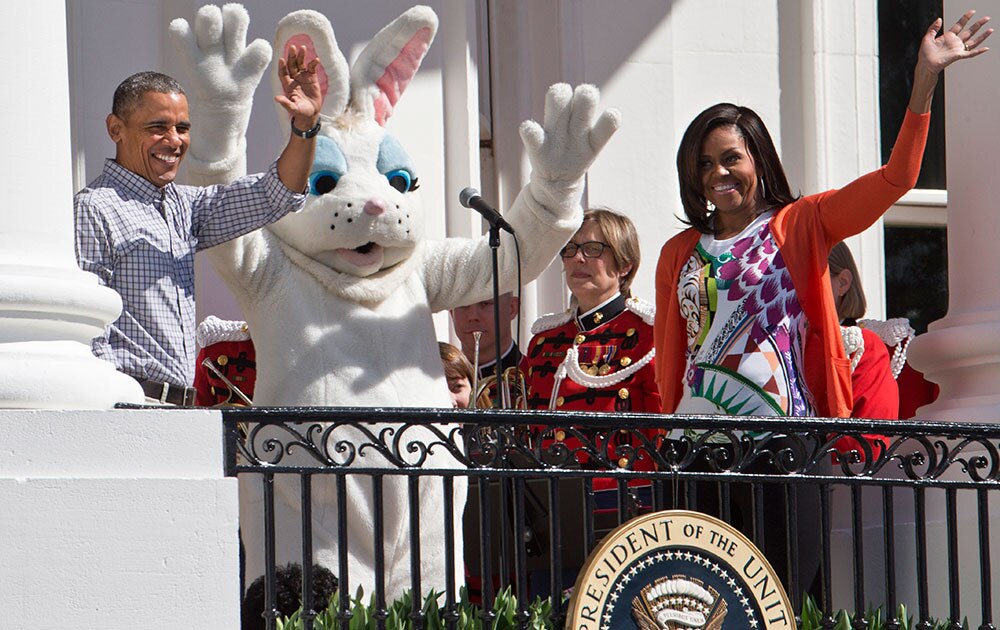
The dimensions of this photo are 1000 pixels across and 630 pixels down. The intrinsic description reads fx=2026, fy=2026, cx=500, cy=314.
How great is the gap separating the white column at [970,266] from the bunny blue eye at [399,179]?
2013 mm

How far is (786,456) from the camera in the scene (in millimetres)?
5652

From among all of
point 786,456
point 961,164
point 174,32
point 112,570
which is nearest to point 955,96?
point 961,164

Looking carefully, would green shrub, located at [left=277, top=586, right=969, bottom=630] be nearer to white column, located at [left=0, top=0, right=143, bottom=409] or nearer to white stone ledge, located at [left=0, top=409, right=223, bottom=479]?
white stone ledge, located at [left=0, top=409, right=223, bottom=479]

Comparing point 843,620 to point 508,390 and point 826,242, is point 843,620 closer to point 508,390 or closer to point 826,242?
point 826,242

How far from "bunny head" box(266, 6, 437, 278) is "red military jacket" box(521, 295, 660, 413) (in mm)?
936

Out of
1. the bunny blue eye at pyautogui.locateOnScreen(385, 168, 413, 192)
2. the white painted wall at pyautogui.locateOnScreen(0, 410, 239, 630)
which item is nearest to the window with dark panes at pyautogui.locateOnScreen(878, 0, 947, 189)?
the bunny blue eye at pyautogui.locateOnScreen(385, 168, 413, 192)

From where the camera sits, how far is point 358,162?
6.70 m

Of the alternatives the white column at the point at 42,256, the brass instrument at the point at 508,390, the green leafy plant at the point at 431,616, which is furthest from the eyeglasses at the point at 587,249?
the white column at the point at 42,256

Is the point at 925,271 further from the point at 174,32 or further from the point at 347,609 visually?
the point at 347,609

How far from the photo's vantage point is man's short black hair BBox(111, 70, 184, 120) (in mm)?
5930

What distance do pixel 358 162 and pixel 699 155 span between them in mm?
1200

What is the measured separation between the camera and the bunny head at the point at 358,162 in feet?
21.5

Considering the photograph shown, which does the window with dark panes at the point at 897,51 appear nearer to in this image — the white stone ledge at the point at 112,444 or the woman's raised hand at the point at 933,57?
the woman's raised hand at the point at 933,57

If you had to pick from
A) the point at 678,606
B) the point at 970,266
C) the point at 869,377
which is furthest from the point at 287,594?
the point at 970,266
